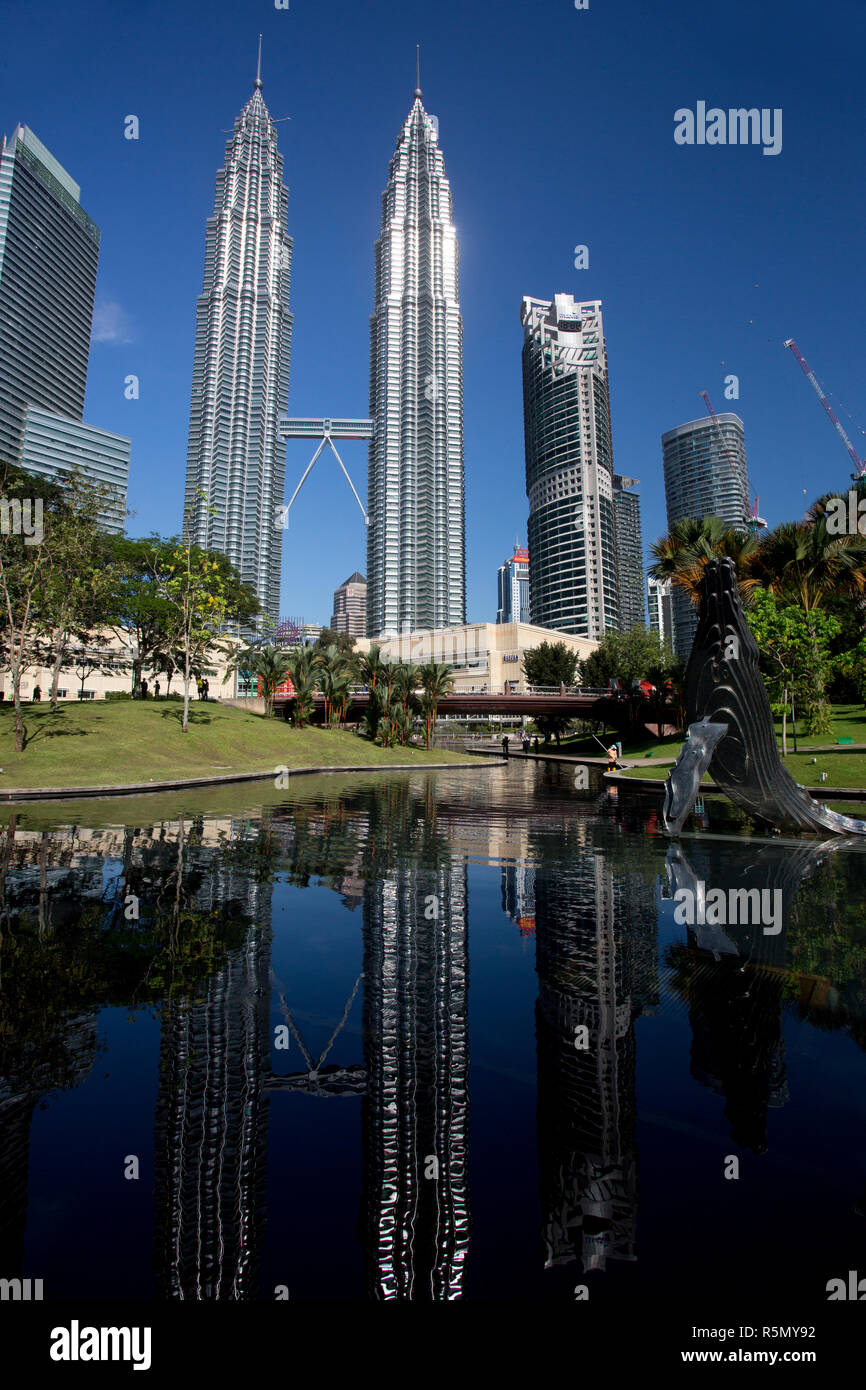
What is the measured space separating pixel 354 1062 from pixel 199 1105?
1.17 metres

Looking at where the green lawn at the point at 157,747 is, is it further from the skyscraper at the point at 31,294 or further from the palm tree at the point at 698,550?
the skyscraper at the point at 31,294

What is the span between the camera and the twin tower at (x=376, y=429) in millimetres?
184250

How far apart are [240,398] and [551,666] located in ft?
443

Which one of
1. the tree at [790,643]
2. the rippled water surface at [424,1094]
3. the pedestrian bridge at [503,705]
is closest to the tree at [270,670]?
the pedestrian bridge at [503,705]

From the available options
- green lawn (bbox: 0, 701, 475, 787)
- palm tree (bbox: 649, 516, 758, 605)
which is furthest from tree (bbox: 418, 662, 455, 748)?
palm tree (bbox: 649, 516, 758, 605)

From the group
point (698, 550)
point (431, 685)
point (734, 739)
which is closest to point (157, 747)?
point (431, 685)

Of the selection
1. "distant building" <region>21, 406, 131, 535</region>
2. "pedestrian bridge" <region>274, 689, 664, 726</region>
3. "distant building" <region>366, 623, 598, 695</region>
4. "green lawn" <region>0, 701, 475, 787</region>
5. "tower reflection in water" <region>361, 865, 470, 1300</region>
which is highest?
"distant building" <region>21, 406, 131, 535</region>

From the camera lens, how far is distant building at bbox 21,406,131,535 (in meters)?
167

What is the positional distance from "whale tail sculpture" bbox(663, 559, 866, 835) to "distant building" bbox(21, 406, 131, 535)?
179387mm

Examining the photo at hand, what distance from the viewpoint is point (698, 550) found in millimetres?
37625

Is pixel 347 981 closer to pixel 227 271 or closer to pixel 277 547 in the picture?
pixel 277 547

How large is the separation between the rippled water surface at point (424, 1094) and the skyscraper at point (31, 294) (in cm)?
19705

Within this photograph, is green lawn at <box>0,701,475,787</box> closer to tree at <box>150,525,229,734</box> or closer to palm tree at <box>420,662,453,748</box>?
tree at <box>150,525,229,734</box>

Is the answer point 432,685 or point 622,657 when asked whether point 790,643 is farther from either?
point 622,657
